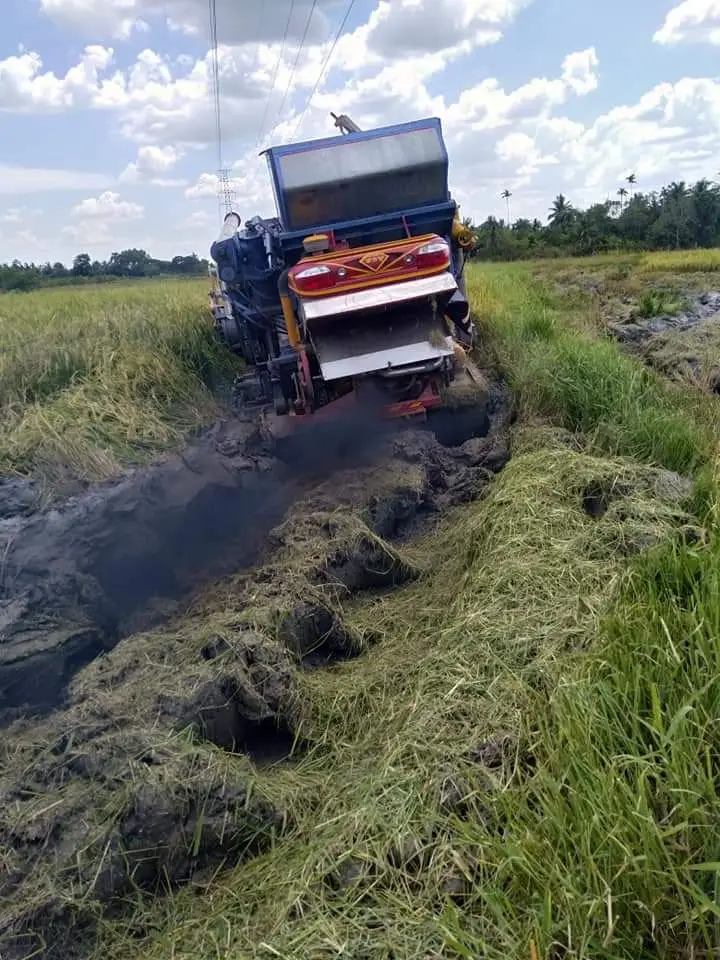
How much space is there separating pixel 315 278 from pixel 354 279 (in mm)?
317

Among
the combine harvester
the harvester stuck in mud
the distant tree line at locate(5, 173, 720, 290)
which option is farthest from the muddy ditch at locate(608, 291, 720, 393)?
the distant tree line at locate(5, 173, 720, 290)

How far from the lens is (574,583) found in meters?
3.55

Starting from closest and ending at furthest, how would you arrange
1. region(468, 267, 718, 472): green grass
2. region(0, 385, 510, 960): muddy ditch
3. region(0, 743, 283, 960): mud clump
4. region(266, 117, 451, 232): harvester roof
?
region(0, 743, 283, 960): mud clump, region(0, 385, 510, 960): muddy ditch, region(468, 267, 718, 472): green grass, region(266, 117, 451, 232): harvester roof

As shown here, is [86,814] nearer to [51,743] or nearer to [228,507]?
[51,743]

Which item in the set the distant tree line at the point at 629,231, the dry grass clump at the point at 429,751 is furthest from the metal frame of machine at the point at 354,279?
the distant tree line at the point at 629,231

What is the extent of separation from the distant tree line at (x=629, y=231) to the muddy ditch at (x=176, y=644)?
1652 inches

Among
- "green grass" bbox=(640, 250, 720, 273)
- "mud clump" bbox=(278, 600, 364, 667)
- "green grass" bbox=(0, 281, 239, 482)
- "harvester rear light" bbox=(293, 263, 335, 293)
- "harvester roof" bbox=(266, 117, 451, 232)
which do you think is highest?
"harvester roof" bbox=(266, 117, 451, 232)

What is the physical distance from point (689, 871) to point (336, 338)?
5399 mm

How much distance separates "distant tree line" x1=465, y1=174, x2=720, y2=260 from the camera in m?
47.7

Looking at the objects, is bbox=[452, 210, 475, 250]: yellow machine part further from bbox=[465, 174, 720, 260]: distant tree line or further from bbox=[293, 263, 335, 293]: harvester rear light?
bbox=[465, 174, 720, 260]: distant tree line

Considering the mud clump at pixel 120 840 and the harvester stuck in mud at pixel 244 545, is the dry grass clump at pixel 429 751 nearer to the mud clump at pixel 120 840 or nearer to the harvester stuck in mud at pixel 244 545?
the mud clump at pixel 120 840

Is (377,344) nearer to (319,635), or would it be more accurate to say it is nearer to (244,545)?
(244,545)

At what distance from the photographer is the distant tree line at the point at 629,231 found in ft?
156

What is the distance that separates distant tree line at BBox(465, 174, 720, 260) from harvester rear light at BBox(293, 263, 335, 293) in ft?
134
